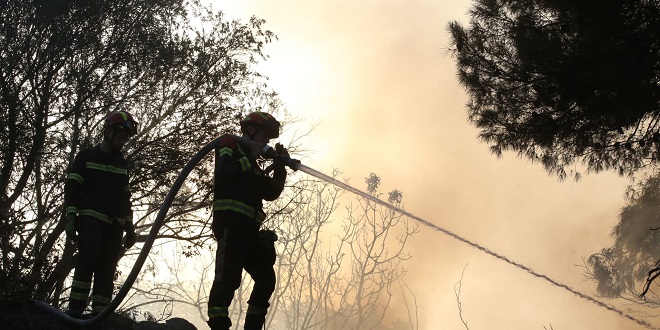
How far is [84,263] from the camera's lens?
18.5ft

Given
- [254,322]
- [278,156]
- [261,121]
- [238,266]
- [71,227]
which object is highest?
[261,121]

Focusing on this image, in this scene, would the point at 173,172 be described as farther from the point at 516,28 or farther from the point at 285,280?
the point at 285,280

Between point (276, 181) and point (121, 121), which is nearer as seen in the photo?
point (276, 181)

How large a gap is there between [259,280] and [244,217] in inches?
21.0

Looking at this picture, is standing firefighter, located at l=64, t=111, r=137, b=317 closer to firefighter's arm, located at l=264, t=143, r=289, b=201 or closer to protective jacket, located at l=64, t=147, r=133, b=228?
protective jacket, located at l=64, t=147, r=133, b=228

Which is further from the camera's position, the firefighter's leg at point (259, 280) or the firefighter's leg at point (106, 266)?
the firefighter's leg at point (106, 266)

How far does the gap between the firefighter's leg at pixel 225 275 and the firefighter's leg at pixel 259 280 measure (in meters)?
0.16

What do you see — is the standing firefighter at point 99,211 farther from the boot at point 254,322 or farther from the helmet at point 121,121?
the boot at point 254,322

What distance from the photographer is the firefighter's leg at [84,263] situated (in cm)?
559

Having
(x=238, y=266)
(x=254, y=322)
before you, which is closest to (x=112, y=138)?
(x=238, y=266)

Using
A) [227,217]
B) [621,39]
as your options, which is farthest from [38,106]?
[621,39]

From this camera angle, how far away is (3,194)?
10.9 m

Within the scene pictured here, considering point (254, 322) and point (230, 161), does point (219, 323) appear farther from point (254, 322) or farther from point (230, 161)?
point (230, 161)

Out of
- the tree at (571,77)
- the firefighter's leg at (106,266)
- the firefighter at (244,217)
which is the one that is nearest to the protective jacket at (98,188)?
the firefighter's leg at (106,266)
